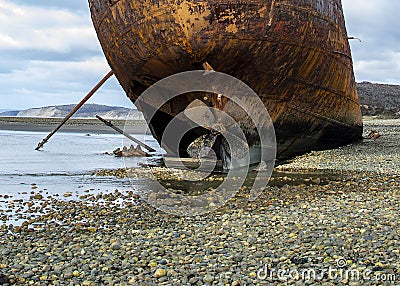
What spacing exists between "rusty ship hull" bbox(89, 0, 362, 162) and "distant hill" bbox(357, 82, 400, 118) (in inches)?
780

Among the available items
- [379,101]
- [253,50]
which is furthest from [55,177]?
[379,101]

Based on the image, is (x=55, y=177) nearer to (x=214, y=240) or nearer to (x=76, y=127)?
(x=214, y=240)

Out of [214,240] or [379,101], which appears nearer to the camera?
[214,240]

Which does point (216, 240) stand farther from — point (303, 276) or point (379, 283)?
point (379, 283)

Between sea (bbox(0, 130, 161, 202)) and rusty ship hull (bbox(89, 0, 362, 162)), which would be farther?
sea (bbox(0, 130, 161, 202))

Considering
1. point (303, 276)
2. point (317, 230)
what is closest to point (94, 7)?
point (317, 230)

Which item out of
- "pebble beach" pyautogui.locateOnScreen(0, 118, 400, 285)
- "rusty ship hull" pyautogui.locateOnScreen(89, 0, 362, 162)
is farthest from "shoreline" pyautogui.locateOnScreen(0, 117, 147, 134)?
"pebble beach" pyautogui.locateOnScreen(0, 118, 400, 285)

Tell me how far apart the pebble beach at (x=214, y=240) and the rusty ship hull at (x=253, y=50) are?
1919 millimetres

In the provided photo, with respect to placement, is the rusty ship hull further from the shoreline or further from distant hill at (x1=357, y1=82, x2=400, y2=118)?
distant hill at (x1=357, y1=82, x2=400, y2=118)

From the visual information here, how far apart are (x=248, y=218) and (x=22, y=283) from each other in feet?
6.78

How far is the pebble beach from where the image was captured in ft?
9.12

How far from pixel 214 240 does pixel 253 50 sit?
347 centimetres

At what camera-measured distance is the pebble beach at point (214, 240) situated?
278cm

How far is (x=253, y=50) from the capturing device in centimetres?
632
